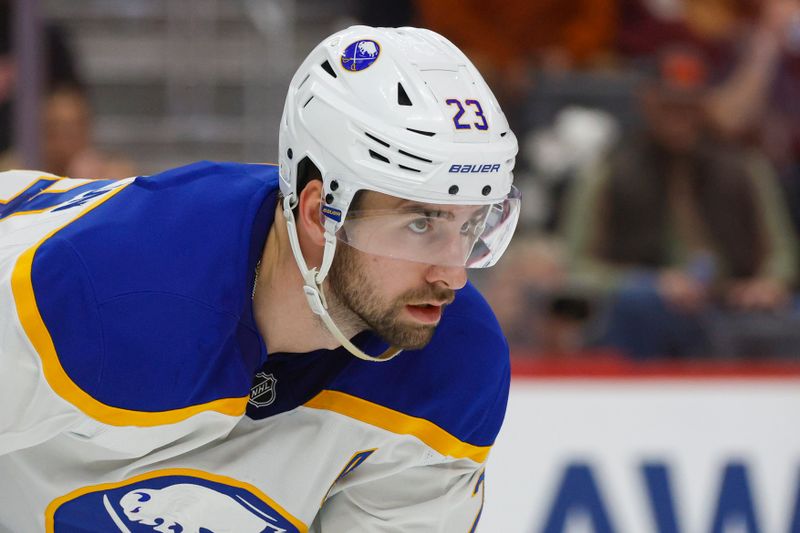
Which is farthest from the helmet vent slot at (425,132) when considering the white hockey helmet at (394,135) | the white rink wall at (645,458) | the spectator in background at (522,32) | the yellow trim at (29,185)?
the spectator in background at (522,32)

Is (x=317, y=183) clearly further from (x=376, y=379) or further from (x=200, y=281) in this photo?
(x=376, y=379)

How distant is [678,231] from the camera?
3676 mm

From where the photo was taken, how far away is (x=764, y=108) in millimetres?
3848

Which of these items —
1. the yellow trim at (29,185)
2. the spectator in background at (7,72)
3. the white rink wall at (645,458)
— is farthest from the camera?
the spectator in background at (7,72)

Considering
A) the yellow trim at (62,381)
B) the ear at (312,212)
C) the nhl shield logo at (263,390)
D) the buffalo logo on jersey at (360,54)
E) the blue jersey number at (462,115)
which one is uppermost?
the buffalo logo on jersey at (360,54)

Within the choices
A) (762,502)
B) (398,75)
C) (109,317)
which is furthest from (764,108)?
(109,317)

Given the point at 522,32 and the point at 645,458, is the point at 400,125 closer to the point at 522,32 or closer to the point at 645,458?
the point at 645,458

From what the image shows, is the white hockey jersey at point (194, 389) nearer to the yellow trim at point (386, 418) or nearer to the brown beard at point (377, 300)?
the yellow trim at point (386, 418)

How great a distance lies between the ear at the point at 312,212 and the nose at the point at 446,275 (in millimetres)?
174

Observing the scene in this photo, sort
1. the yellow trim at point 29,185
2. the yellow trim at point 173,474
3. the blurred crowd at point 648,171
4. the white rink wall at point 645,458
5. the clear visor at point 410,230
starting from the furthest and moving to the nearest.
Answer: the blurred crowd at point 648,171 → the white rink wall at point 645,458 → the yellow trim at point 29,185 → the yellow trim at point 173,474 → the clear visor at point 410,230

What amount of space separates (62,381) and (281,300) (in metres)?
0.35

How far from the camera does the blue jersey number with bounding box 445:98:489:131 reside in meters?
1.70

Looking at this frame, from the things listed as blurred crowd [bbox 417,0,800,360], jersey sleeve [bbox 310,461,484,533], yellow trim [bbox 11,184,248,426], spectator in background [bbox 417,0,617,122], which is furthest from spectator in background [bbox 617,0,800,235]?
yellow trim [bbox 11,184,248,426]

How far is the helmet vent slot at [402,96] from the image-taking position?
1.70 meters
